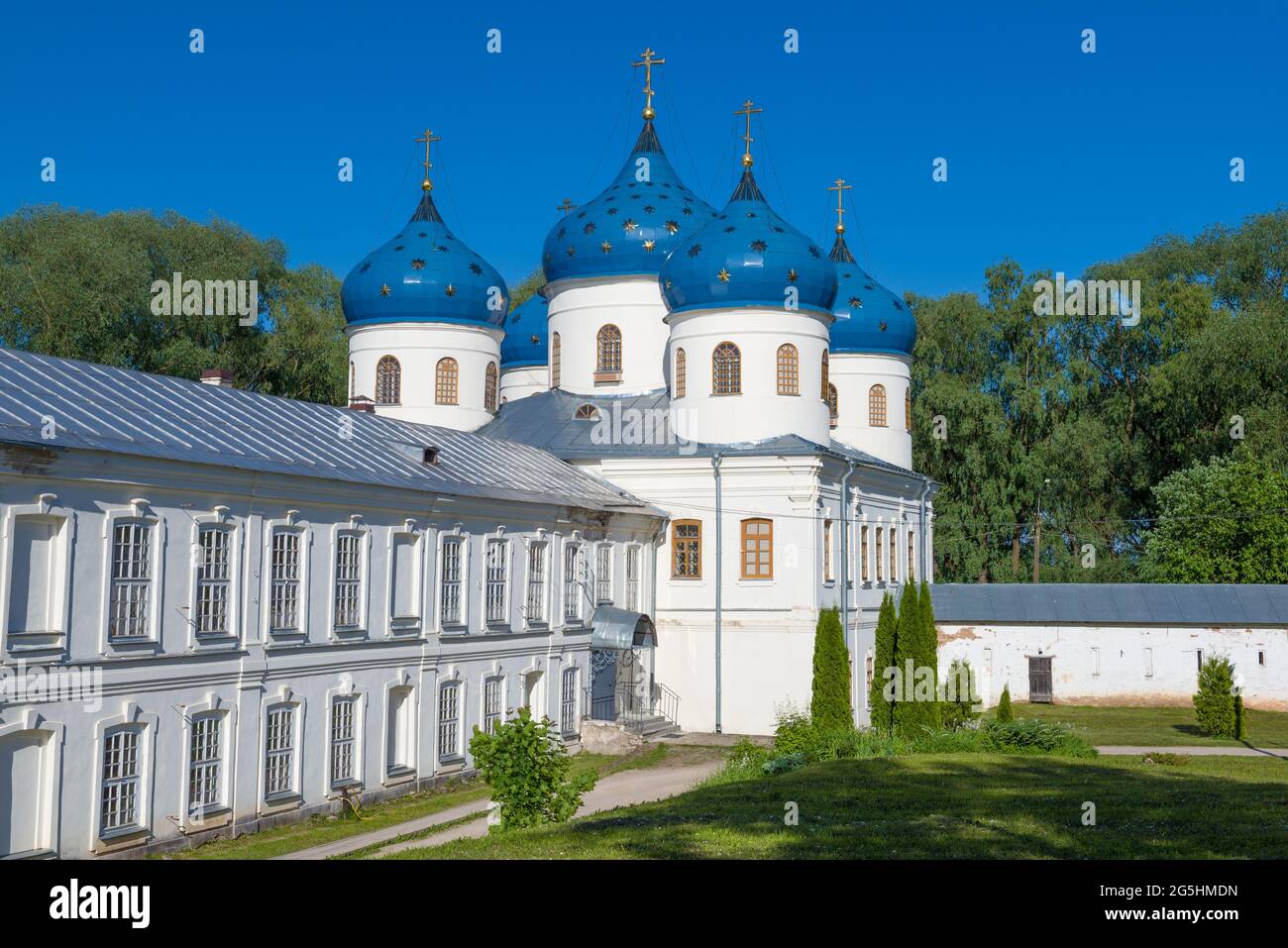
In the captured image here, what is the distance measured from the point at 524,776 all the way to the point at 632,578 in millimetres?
14468

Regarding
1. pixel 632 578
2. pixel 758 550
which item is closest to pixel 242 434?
pixel 632 578

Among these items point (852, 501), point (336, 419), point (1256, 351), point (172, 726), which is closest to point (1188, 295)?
point (1256, 351)

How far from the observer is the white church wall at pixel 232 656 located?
1411cm

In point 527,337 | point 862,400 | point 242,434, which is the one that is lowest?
point 242,434

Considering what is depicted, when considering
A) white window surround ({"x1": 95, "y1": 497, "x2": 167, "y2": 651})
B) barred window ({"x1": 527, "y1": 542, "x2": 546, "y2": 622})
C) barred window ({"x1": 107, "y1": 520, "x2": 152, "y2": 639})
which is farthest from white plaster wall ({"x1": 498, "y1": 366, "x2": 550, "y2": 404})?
barred window ({"x1": 107, "y1": 520, "x2": 152, "y2": 639})

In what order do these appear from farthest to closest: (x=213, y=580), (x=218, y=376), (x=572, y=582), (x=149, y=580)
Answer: (x=572, y=582) < (x=218, y=376) < (x=213, y=580) < (x=149, y=580)

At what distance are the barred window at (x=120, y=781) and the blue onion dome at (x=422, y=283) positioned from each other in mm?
19618

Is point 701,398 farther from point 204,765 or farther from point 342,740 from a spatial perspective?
point 204,765

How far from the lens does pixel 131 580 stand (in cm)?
1536

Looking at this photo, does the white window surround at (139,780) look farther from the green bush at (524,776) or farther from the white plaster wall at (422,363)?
the white plaster wall at (422,363)

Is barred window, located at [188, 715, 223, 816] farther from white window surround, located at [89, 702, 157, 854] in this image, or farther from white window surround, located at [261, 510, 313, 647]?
white window surround, located at [261, 510, 313, 647]

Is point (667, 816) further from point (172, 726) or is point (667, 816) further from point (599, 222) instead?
point (599, 222)

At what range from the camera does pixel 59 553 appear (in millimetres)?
14352

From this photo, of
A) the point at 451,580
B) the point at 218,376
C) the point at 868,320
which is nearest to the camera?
the point at 451,580
